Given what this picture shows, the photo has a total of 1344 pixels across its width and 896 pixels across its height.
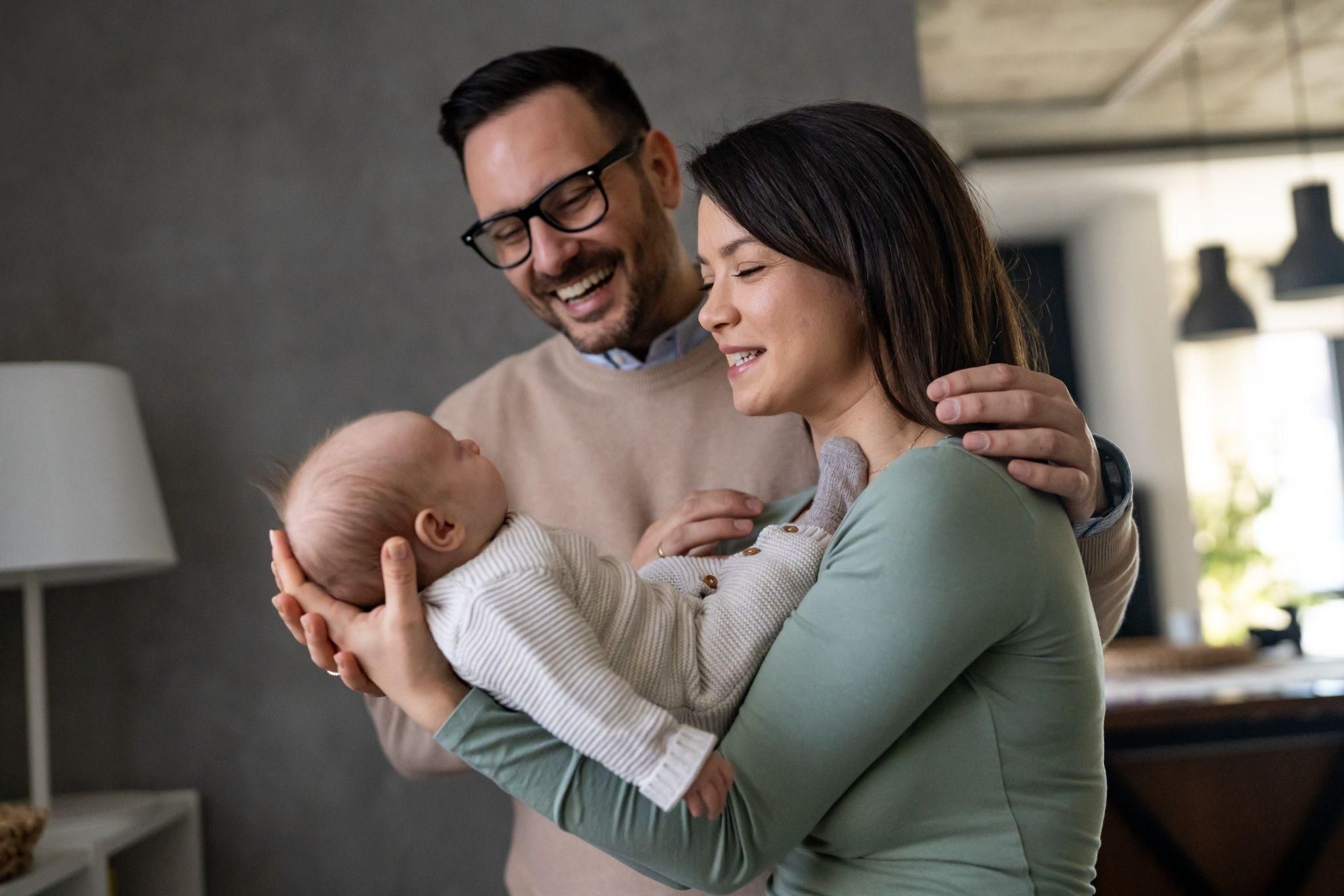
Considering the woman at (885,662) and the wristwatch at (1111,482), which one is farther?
the wristwatch at (1111,482)

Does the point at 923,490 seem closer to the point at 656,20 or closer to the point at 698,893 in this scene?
Answer: the point at 698,893

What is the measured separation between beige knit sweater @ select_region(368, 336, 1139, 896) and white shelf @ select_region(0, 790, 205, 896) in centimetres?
62

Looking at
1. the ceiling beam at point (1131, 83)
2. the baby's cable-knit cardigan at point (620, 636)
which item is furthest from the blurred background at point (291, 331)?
the ceiling beam at point (1131, 83)

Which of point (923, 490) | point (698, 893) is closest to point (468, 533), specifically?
point (923, 490)

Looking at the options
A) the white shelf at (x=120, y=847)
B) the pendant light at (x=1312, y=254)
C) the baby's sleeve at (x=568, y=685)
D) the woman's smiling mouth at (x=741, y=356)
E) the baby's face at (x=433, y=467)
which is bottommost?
the white shelf at (x=120, y=847)

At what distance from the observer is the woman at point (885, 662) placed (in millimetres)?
1017

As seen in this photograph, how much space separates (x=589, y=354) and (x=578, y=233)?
22 cm

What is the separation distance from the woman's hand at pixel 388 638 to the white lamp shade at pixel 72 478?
1.17 meters

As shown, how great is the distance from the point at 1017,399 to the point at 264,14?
2141mm

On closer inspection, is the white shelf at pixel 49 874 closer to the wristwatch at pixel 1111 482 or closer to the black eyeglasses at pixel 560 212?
the black eyeglasses at pixel 560 212

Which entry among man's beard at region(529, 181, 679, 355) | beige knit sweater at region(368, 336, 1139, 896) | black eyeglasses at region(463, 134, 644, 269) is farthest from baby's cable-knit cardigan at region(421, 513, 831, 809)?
black eyeglasses at region(463, 134, 644, 269)

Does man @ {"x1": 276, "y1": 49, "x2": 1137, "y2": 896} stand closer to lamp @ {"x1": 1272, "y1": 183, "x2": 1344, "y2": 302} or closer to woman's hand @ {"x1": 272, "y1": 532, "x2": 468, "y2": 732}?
woman's hand @ {"x1": 272, "y1": 532, "x2": 468, "y2": 732}

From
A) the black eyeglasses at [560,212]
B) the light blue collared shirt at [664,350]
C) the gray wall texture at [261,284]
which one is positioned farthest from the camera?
the gray wall texture at [261,284]

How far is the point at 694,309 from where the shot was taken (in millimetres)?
1939
